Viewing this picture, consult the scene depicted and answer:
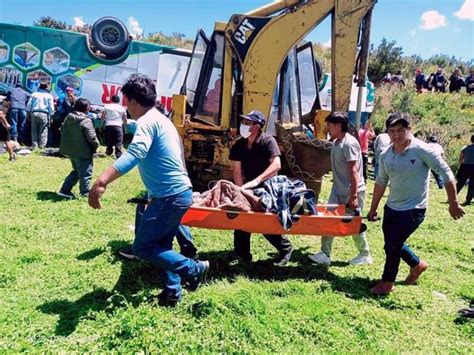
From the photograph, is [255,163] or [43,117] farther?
[43,117]

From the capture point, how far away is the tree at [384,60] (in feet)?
97.5

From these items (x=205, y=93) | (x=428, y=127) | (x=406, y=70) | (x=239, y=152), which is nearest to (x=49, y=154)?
(x=205, y=93)

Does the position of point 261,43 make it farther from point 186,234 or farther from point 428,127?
point 428,127

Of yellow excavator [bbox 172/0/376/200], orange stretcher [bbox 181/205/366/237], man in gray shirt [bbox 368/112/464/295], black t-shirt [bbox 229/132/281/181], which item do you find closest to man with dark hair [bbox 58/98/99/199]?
yellow excavator [bbox 172/0/376/200]

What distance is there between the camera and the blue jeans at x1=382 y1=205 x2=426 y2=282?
405 cm

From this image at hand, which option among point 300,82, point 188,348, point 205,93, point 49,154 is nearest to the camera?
point 188,348

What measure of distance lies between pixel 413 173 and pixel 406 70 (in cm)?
3001

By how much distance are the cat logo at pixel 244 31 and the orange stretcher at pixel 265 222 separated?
3.18 metres

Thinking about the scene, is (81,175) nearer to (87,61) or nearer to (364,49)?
(364,49)

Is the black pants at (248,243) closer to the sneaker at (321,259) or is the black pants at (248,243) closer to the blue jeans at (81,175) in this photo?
the sneaker at (321,259)

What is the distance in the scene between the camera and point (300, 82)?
7.80m

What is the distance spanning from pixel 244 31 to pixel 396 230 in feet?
12.3

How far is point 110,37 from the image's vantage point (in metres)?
12.2

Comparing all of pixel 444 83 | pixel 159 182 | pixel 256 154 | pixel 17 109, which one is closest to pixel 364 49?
pixel 256 154
